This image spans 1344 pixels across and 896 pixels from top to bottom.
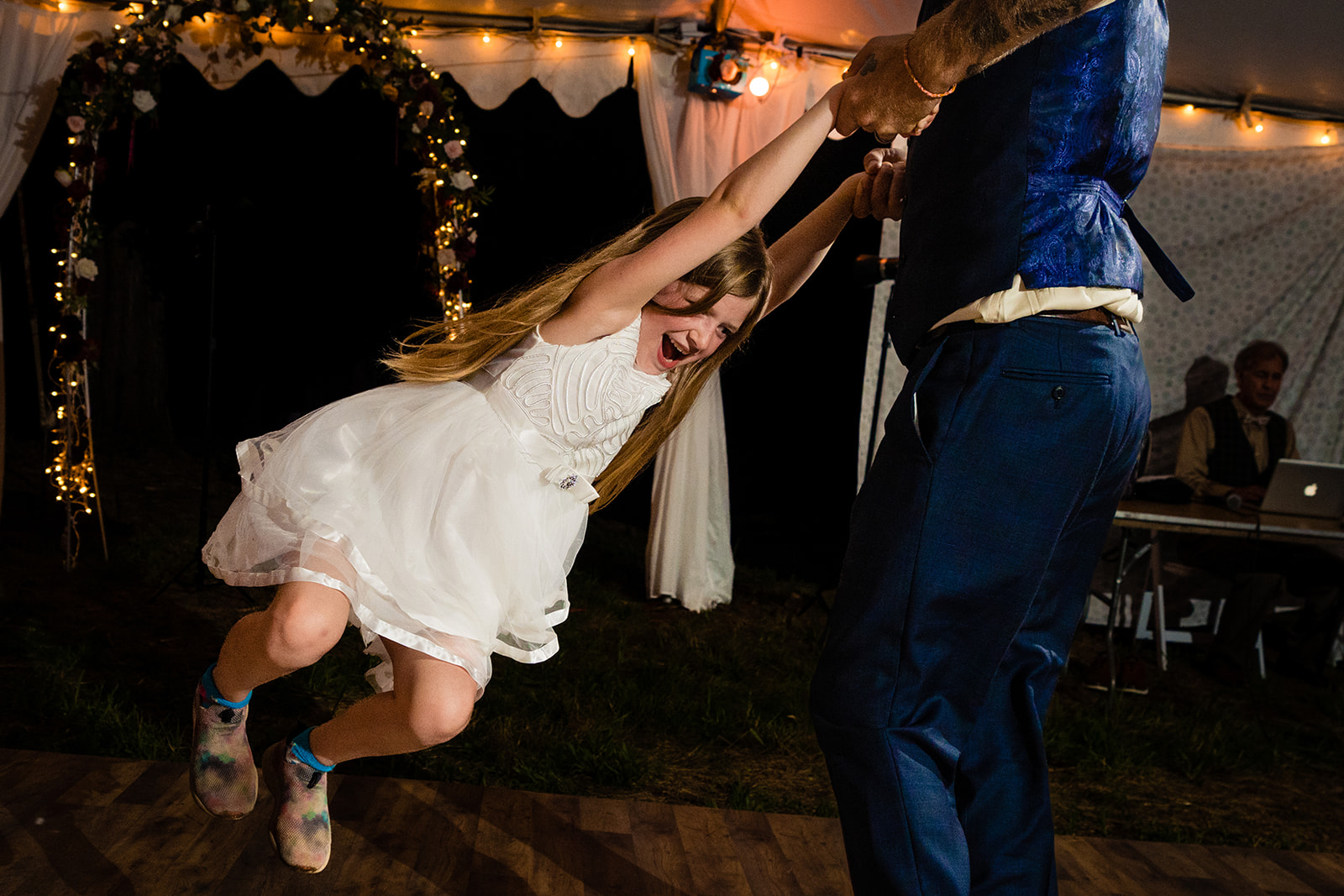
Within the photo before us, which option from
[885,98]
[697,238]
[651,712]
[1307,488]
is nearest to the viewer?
[885,98]

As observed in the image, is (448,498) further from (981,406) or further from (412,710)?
(981,406)

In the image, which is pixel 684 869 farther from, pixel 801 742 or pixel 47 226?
pixel 47 226

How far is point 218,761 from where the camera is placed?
5.76 feet

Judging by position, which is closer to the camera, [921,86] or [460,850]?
[921,86]

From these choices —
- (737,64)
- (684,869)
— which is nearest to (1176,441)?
(737,64)

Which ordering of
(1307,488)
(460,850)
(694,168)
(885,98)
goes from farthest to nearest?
(694,168), (1307,488), (460,850), (885,98)

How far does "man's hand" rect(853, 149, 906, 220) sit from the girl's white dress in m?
0.47

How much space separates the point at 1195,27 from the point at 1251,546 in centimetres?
217

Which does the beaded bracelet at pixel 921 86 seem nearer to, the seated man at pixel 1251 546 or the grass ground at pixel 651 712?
the grass ground at pixel 651 712

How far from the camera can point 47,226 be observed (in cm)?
700

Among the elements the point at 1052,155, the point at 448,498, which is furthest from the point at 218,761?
the point at 1052,155

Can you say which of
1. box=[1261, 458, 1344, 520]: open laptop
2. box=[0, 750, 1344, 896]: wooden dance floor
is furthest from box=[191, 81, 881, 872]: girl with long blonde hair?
box=[1261, 458, 1344, 520]: open laptop

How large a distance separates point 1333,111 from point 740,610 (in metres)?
3.72

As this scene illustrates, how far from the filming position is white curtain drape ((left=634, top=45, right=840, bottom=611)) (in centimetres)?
440
